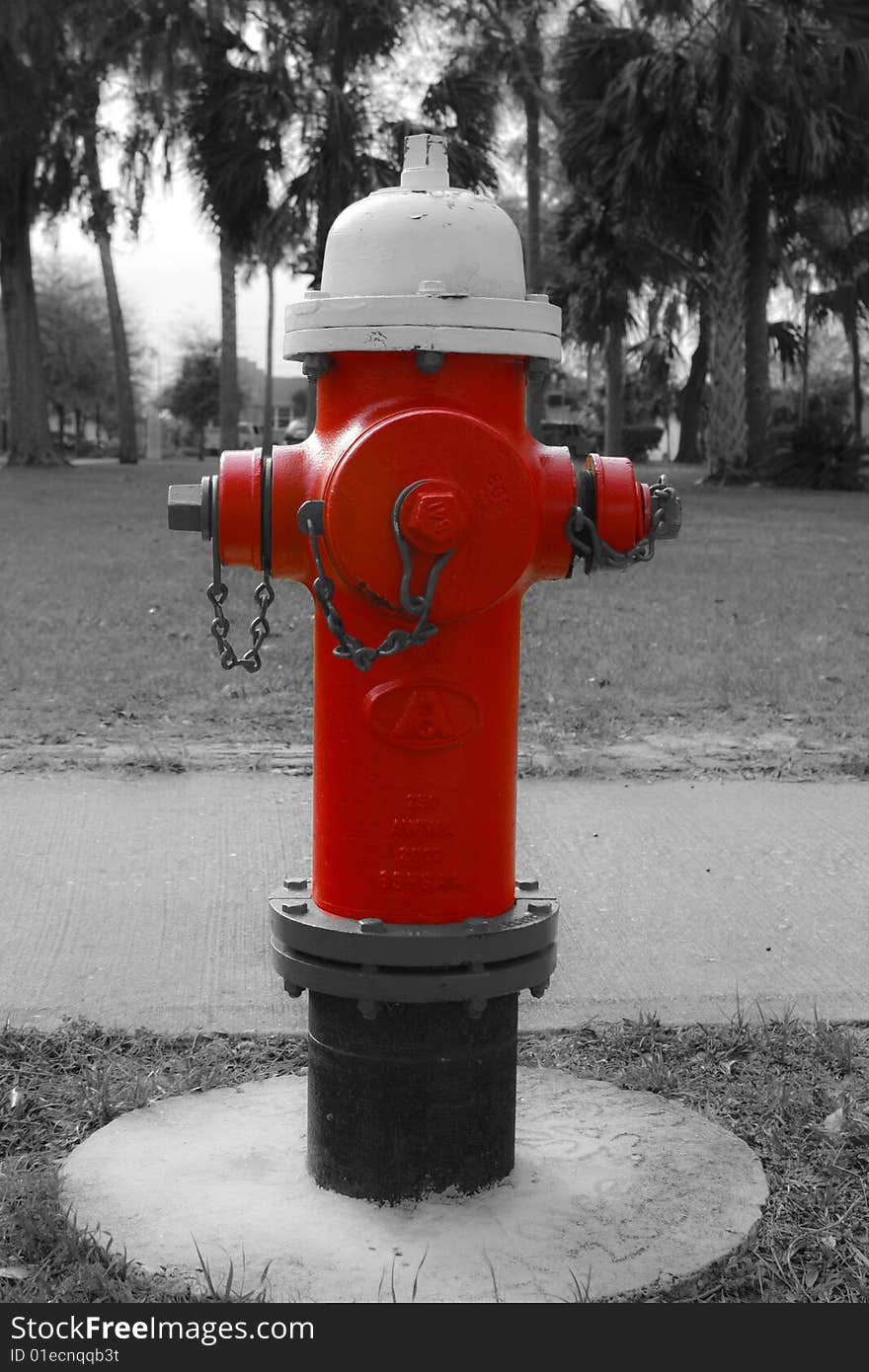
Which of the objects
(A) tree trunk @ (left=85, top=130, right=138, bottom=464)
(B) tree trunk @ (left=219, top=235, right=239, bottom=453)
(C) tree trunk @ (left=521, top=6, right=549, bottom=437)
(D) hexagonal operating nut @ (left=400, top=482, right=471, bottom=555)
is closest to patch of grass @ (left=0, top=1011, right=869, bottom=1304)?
(D) hexagonal operating nut @ (left=400, top=482, right=471, bottom=555)

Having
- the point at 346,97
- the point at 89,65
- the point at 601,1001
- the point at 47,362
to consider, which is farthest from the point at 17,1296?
the point at 47,362

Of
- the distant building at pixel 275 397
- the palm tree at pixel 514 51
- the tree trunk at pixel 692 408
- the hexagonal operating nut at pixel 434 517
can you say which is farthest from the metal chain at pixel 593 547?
the distant building at pixel 275 397

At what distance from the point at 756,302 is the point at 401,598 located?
78.7 feet

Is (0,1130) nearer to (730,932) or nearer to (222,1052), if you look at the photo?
(222,1052)

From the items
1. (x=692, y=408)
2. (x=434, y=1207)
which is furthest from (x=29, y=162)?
(x=434, y=1207)

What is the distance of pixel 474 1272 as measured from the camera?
7.56 feet

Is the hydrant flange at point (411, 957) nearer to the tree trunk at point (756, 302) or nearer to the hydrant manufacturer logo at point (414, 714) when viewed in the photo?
the hydrant manufacturer logo at point (414, 714)

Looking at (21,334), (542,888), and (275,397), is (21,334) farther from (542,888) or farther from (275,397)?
(275,397)

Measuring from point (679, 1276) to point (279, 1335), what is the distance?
24.1 inches

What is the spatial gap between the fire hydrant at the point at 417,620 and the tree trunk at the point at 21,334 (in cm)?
2733

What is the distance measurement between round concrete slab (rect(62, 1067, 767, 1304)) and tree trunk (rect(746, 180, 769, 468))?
927 inches

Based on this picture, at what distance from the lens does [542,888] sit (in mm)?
4156

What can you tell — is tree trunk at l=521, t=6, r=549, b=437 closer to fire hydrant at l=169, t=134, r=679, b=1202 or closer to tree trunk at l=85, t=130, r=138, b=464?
tree trunk at l=85, t=130, r=138, b=464

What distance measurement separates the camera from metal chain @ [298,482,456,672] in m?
2.30
